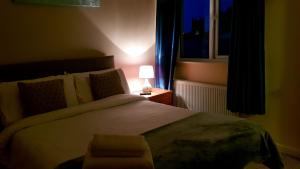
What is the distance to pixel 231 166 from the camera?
6.35 feet

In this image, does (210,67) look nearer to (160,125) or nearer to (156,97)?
(156,97)

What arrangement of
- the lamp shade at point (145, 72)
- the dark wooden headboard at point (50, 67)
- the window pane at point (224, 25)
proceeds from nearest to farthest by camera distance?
the dark wooden headboard at point (50, 67)
the window pane at point (224, 25)
the lamp shade at point (145, 72)

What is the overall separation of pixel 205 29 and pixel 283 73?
1286mm

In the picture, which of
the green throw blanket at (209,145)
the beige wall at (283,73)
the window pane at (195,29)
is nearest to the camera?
the green throw blanket at (209,145)

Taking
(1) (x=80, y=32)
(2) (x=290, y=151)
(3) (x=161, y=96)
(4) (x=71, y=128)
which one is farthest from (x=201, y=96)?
(4) (x=71, y=128)

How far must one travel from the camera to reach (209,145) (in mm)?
1925

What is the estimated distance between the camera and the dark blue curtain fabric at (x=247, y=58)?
10.1 feet

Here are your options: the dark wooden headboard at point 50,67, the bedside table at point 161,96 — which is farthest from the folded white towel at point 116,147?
the bedside table at point 161,96

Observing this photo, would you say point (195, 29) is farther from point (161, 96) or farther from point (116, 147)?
point (116, 147)

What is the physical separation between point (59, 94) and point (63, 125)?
→ 18.0 inches

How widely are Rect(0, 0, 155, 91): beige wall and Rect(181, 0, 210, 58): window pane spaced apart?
0.49 m

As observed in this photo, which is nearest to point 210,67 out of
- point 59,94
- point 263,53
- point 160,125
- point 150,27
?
point 263,53

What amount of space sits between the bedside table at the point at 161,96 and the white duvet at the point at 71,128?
69 centimetres

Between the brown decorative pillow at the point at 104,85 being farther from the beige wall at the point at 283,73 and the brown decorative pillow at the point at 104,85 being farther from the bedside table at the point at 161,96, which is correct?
the beige wall at the point at 283,73
